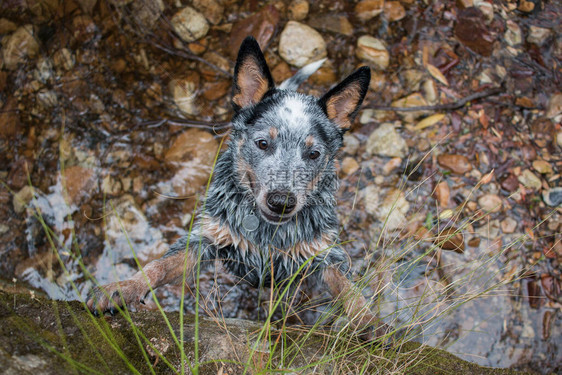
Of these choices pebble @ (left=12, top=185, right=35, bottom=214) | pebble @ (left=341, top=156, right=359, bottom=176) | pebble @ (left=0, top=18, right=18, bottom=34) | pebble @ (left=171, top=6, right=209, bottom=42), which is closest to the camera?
pebble @ (left=12, top=185, right=35, bottom=214)

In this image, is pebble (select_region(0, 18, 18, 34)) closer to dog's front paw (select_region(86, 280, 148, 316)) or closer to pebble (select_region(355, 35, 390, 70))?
dog's front paw (select_region(86, 280, 148, 316))

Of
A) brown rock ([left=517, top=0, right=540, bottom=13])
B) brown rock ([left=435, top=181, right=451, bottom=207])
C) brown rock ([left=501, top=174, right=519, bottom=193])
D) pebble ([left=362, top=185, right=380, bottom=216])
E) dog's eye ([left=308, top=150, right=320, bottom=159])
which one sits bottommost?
brown rock ([left=501, top=174, right=519, bottom=193])

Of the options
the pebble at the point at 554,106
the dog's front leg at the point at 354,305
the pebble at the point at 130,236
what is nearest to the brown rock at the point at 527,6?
the pebble at the point at 554,106

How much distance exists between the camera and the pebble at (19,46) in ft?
12.6

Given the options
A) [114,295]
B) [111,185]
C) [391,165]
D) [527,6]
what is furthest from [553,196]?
[111,185]

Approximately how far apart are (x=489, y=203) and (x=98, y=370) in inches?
139

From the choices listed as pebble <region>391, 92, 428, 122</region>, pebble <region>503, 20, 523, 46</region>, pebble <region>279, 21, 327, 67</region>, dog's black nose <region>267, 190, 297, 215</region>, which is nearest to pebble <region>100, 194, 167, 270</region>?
dog's black nose <region>267, 190, 297, 215</region>

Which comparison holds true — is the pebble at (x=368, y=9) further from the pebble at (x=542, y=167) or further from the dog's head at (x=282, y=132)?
the pebble at (x=542, y=167)

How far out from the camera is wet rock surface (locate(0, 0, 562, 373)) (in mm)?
3473

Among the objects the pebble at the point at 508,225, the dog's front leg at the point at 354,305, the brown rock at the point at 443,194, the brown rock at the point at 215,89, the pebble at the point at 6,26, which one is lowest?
the pebble at the point at 508,225

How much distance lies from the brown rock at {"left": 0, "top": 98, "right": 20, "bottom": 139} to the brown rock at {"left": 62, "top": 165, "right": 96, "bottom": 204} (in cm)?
61

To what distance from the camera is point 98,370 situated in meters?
1.75

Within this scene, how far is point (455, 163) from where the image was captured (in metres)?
4.01

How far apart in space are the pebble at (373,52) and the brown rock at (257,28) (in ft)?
3.07
